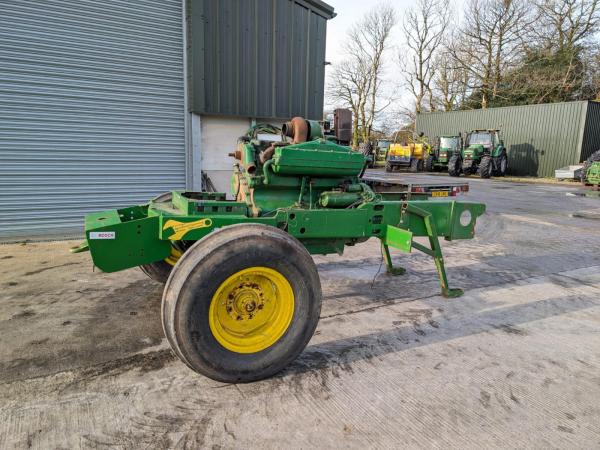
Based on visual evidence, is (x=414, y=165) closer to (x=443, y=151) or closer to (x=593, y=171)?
(x=443, y=151)

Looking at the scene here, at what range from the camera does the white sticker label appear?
9.65ft

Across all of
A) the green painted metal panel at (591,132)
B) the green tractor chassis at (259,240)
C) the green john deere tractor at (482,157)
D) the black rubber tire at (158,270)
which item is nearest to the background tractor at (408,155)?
the green john deere tractor at (482,157)

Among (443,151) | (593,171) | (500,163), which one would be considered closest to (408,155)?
(443,151)

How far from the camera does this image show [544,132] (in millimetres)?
25047

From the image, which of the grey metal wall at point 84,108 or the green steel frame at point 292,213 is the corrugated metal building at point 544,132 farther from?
the green steel frame at point 292,213

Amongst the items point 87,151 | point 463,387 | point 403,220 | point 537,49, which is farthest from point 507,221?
point 537,49

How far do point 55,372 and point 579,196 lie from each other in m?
17.1

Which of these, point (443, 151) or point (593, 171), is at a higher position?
point (443, 151)

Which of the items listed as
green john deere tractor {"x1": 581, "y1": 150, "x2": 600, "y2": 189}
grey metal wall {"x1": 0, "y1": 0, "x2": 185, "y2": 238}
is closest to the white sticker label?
grey metal wall {"x1": 0, "y1": 0, "x2": 185, "y2": 238}

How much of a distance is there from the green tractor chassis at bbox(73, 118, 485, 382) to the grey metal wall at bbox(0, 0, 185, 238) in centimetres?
406

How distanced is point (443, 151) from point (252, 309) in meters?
25.8

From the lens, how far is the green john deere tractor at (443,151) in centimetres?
2611

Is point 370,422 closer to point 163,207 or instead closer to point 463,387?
point 463,387

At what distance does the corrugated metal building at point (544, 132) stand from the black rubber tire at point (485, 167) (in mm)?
4658
